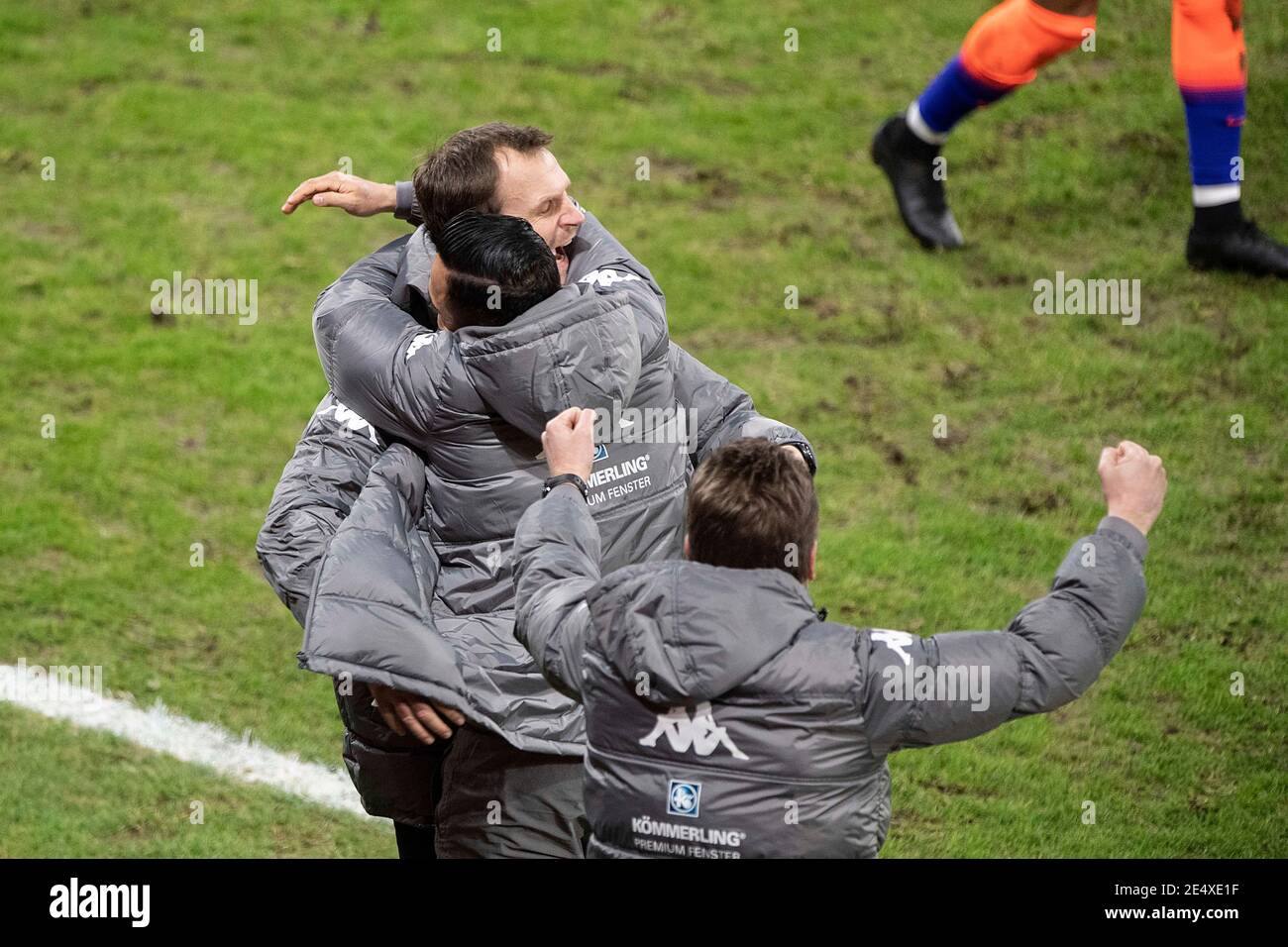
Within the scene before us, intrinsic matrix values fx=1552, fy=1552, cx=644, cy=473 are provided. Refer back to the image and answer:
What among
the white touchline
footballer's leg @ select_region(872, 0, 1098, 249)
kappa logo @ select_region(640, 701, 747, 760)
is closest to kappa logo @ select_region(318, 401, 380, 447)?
kappa logo @ select_region(640, 701, 747, 760)

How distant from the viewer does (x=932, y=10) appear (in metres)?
7.75

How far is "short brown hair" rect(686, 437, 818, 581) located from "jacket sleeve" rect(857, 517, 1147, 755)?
0.17 m

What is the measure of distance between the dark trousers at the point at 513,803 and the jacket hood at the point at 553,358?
589mm

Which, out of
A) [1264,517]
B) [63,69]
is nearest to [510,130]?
[1264,517]

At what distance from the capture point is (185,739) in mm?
4348

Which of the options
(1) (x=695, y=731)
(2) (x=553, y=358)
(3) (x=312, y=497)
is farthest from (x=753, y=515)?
(3) (x=312, y=497)

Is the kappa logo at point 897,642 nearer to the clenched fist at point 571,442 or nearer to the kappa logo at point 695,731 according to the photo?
the kappa logo at point 695,731

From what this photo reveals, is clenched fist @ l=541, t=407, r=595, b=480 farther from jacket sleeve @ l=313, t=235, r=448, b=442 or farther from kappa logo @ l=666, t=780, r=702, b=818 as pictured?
kappa logo @ l=666, t=780, r=702, b=818

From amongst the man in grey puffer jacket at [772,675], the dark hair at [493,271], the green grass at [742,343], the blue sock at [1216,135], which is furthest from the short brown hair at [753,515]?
the blue sock at [1216,135]

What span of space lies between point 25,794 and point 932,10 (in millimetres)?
5716

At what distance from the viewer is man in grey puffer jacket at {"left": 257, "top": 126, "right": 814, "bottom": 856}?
255cm

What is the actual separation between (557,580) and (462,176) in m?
0.89

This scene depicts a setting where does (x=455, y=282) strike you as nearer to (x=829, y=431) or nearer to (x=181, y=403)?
(x=829, y=431)

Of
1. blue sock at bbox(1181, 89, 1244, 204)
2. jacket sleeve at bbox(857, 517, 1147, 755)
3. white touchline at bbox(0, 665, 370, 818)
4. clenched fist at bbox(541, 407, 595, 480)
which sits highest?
blue sock at bbox(1181, 89, 1244, 204)
